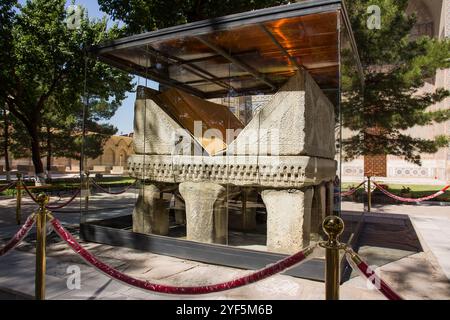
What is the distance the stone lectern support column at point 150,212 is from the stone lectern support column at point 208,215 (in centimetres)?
82

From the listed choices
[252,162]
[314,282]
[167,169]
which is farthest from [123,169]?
[314,282]

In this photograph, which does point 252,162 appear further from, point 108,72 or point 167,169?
point 108,72

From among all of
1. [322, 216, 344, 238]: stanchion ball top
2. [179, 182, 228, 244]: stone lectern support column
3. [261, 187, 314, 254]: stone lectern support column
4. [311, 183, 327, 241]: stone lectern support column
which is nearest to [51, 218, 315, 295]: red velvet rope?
[322, 216, 344, 238]: stanchion ball top

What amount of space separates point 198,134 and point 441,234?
5331mm

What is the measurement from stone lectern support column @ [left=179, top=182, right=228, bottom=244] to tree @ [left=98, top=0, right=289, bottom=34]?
7.58m

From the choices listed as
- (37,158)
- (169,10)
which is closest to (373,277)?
(169,10)

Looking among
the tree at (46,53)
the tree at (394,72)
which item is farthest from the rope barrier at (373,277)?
the tree at (46,53)

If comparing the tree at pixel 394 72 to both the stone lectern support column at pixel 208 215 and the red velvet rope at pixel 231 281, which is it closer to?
the stone lectern support column at pixel 208 215

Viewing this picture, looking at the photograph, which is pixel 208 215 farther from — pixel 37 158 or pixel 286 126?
pixel 37 158

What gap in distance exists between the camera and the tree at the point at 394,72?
11.0 metres

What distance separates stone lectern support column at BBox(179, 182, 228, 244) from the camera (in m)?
4.91

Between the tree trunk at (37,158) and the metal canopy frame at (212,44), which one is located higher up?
the metal canopy frame at (212,44)

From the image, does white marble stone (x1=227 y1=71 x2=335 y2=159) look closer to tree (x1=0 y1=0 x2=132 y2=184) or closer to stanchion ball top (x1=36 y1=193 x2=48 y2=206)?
stanchion ball top (x1=36 y1=193 x2=48 y2=206)

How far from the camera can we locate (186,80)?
23.1ft
